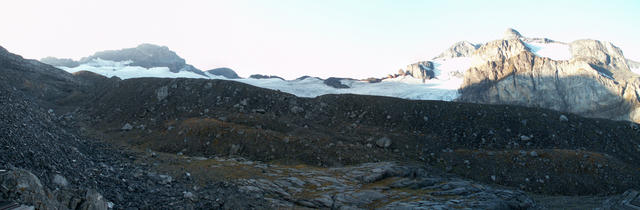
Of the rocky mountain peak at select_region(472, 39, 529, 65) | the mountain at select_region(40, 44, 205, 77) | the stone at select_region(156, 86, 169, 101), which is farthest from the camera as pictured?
the rocky mountain peak at select_region(472, 39, 529, 65)

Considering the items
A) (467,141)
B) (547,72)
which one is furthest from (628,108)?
(467,141)

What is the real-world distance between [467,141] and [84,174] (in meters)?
34.0

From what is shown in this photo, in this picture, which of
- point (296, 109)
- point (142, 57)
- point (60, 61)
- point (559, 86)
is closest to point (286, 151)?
point (296, 109)

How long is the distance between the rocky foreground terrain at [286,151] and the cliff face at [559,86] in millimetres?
109544

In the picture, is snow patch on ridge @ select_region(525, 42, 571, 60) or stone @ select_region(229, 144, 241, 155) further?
snow patch on ridge @ select_region(525, 42, 571, 60)

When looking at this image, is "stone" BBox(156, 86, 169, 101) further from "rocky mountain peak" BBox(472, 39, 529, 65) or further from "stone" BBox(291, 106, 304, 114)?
"rocky mountain peak" BBox(472, 39, 529, 65)

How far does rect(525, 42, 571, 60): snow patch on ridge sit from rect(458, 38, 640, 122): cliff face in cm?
2563

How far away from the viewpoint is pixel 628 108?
113125 millimetres

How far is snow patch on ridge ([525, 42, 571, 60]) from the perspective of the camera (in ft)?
585

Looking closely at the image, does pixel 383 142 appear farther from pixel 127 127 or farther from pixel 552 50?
pixel 552 50

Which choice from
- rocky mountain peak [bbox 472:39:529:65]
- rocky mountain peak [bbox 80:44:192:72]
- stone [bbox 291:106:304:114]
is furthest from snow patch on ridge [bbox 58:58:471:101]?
stone [bbox 291:106:304:114]

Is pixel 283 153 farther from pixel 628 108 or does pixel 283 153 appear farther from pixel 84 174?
pixel 628 108

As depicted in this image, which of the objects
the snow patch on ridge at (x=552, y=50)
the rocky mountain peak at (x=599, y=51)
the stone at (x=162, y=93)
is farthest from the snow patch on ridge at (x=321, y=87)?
the rocky mountain peak at (x=599, y=51)

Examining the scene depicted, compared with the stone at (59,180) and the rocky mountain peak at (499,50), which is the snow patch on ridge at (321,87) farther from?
the stone at (59,180)
